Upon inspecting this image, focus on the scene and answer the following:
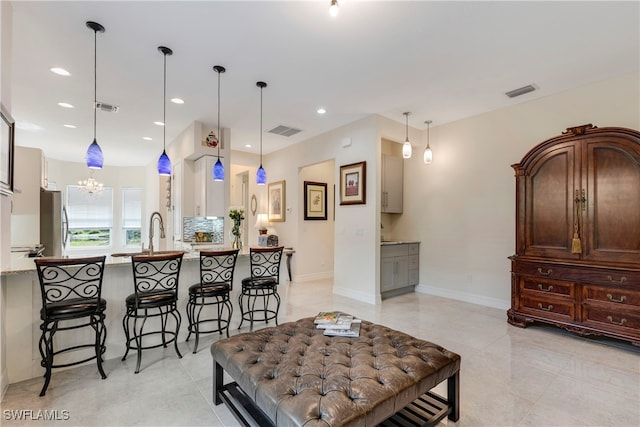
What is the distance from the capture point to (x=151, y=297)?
2.65m

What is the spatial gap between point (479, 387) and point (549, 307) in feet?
5.96

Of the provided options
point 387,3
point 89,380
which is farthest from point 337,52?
point 89,380

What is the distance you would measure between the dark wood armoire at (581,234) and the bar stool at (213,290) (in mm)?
3489

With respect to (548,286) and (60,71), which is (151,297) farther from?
(548,286)

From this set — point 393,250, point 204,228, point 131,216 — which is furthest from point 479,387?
A: point 131,216

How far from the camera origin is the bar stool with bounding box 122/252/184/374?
8.59 ft

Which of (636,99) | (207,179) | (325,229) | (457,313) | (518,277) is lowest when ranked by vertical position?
(457,313)

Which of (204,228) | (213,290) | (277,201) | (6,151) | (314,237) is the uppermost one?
(6,151)

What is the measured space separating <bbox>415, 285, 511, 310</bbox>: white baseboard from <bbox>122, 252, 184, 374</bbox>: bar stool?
4.08 metres

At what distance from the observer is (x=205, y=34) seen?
2.64 m

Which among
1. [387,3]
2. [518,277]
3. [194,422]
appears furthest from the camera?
[518,277]

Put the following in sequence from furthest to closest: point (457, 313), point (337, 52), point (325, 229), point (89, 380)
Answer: point (325, 229) → point (457, 313) → point (337, 52) → point (89, 380)

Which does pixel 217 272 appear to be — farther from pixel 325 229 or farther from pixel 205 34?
pixel 325 229

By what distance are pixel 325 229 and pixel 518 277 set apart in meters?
3.89
